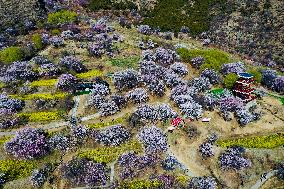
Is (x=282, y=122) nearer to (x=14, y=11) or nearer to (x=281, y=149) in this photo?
(x=281, y=149)

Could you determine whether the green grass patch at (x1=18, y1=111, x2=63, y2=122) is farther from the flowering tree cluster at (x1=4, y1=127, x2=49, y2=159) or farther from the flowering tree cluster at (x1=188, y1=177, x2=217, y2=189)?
the flowering tree cluster at (x1=188, y1=177, x2=217, y2=189)

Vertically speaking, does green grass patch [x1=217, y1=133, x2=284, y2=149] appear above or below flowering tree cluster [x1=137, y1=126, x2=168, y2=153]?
below

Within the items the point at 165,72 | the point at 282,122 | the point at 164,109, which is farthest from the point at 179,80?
the point at 282,122

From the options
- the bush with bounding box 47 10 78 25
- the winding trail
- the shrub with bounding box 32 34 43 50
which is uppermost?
the bush with bounding box 47 10 78 25

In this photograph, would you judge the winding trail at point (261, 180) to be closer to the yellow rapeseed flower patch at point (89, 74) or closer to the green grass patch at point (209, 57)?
the green grass patch at point (209, 57)

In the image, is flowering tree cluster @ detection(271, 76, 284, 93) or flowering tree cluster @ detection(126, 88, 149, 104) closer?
flowering tree cluster @ detection(126, 88, 149, 104)

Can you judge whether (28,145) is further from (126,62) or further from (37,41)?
(37,41)

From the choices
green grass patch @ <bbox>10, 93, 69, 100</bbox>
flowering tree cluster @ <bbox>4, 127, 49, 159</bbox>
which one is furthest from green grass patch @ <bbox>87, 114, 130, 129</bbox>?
green grass patch @ <bbox>10, 93, 69, 100</bbox>
